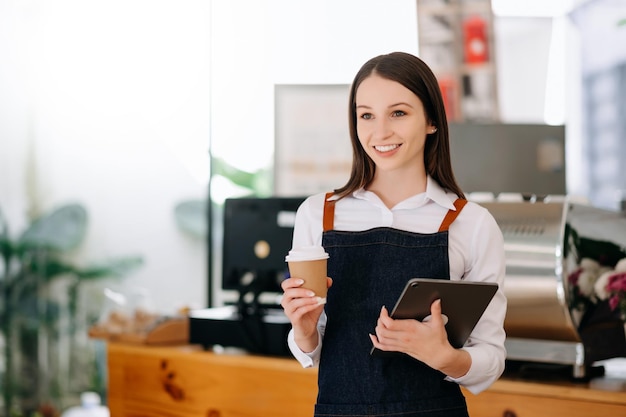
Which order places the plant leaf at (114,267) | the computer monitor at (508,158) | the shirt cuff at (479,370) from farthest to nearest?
the plant leaf at (114,267) → the computer monitor at (508,158) → the shirt cuff at (479,370)

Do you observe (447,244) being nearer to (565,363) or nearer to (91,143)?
(565,363)

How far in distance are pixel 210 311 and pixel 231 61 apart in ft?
4.44

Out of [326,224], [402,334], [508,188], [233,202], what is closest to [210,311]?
[233,202]

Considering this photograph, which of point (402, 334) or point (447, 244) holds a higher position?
point (447, 244)

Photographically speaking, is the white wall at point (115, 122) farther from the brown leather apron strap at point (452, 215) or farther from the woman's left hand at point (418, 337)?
the woman's left hand at point (418, 337)

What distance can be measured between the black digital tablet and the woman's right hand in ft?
0.50

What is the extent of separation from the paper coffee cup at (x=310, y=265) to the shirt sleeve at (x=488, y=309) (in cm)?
33

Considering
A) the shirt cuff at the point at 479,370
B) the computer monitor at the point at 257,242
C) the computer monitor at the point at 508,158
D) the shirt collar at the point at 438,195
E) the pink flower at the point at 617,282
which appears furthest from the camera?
the computer monitor at the point at 257,242

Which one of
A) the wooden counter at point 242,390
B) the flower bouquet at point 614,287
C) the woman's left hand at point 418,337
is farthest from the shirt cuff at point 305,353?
the flower bouquet at point 614,287

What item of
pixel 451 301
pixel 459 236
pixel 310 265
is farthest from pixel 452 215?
pixel 310 265

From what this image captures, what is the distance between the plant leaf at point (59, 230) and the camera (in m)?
4.18

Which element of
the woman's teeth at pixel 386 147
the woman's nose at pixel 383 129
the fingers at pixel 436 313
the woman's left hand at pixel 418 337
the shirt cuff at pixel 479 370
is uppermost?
the woman's nose at pixel 383 129

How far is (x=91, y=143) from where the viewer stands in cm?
417

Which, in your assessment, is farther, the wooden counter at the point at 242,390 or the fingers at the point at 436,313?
the wooden counter at the point at 242,390
